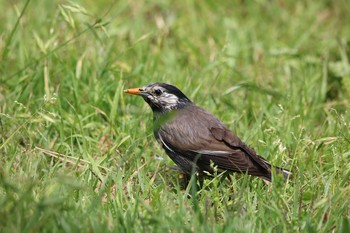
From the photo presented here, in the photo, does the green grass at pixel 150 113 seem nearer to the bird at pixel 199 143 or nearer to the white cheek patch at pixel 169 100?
the bird at pixel 199 143

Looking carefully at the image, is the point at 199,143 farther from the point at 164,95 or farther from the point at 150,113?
the point at 150,113

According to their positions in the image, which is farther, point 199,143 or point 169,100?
point 169,100

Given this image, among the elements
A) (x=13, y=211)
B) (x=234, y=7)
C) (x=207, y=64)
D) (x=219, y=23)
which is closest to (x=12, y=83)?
(x=207, y=64)

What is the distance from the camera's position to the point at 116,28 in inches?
327

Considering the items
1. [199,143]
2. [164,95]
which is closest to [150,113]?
[164,95]

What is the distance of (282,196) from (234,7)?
496 centimetres

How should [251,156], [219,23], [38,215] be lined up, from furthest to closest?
1. [219,23]
2. [251,156]
3. [38,215]

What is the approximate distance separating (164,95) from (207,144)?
2.27ft

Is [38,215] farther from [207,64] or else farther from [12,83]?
[207,64]

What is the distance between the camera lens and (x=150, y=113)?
21.6 feet

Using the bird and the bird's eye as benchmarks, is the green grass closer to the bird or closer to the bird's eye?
the bird

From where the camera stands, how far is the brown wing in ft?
18.0

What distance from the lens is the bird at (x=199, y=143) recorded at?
548 centimetres

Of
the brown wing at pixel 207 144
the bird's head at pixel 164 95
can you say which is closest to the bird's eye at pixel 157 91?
the bird's head at pixel 164 95
